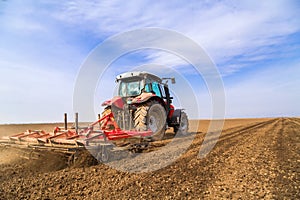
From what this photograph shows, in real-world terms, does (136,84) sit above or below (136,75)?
below

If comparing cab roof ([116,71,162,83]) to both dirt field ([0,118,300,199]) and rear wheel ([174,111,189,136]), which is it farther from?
dirt field ([0,118,300,199])

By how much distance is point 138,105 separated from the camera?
6.69 meters

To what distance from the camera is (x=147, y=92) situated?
720 centimetres

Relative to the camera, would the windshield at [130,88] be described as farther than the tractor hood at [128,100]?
Yes

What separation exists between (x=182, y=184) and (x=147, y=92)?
4.23m

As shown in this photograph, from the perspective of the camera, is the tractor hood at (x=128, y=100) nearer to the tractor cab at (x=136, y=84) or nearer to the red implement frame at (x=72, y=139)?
the tractor cab at (x=136, y=84)

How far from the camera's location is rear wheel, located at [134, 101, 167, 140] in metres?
6.23

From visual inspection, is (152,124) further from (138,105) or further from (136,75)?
(136,75)

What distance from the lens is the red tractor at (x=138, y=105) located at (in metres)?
6.42

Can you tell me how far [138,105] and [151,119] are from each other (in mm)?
665

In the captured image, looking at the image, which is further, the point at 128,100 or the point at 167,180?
the point at 128,100

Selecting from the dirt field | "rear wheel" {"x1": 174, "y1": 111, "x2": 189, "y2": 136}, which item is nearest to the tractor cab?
"rear wheel" {"x1": 174, "y1": 111, "x2": 189, "y2": 136}

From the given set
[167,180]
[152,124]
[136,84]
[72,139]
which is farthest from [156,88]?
[167,180]

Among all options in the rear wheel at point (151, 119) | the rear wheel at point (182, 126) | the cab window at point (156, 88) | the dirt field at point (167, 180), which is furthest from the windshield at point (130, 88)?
the dirt field at point (167, 180)
